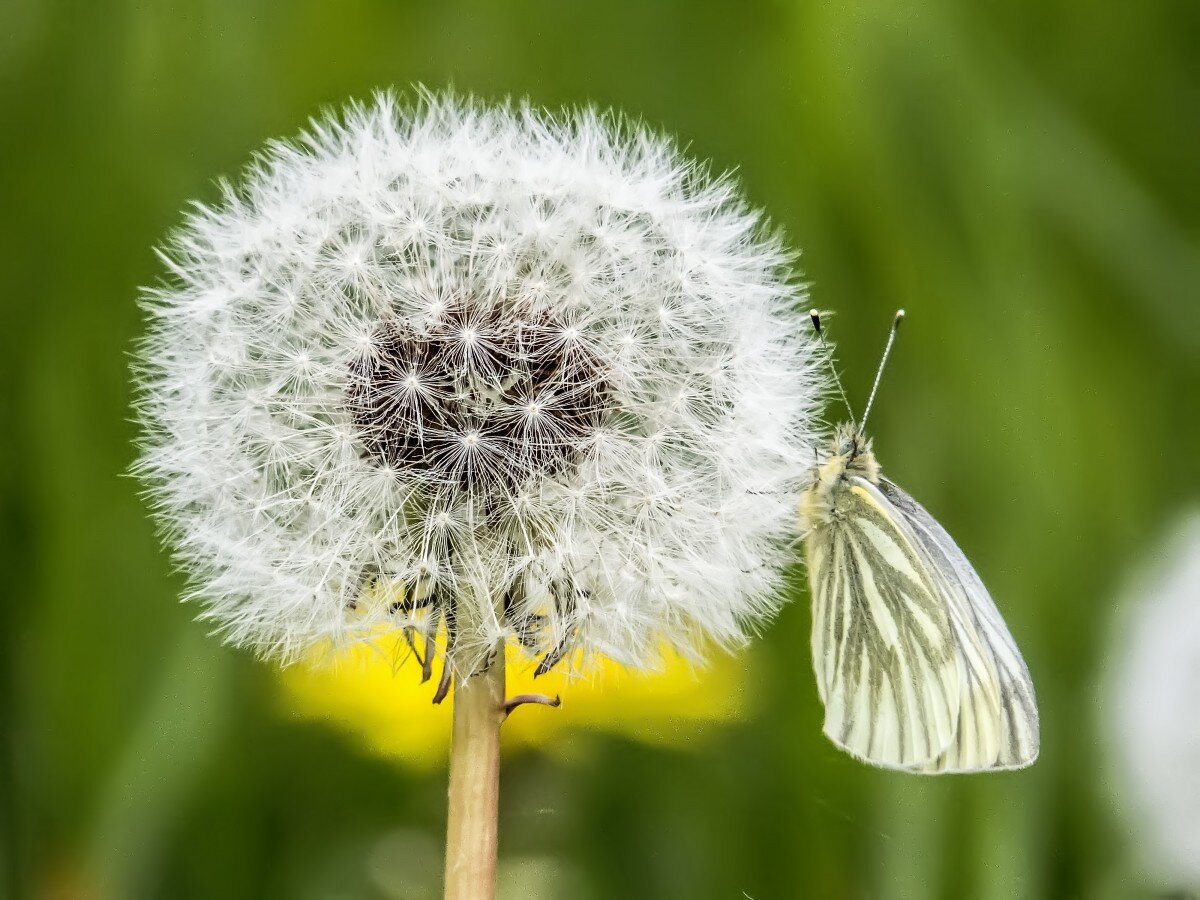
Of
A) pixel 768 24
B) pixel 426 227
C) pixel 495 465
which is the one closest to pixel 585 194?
pixel 426 227

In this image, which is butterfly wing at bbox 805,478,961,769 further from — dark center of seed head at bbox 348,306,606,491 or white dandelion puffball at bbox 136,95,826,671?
dark center of seed head at bbox 348,306,606,491

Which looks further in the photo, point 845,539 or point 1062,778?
point 1062,778

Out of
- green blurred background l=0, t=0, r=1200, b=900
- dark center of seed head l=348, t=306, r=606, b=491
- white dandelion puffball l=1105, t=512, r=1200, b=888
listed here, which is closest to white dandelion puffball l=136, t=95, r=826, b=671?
dark center of seed head l=348, t=306, r=606, b=491

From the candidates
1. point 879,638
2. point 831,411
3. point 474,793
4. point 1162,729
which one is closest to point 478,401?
point 474,793

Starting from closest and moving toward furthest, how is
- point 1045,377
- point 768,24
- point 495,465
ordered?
point 495,465, point 1045,377, point 768,24

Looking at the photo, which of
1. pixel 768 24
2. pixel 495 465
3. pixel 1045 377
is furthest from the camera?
pixel 768 24

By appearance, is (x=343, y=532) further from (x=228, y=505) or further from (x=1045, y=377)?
(x=1045, y=377)

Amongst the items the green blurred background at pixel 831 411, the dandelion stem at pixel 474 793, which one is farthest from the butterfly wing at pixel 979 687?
the dandelion stem at pixel 474 793

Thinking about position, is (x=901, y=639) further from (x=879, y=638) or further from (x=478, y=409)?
(x=478, y=409)

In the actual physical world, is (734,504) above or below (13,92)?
below
